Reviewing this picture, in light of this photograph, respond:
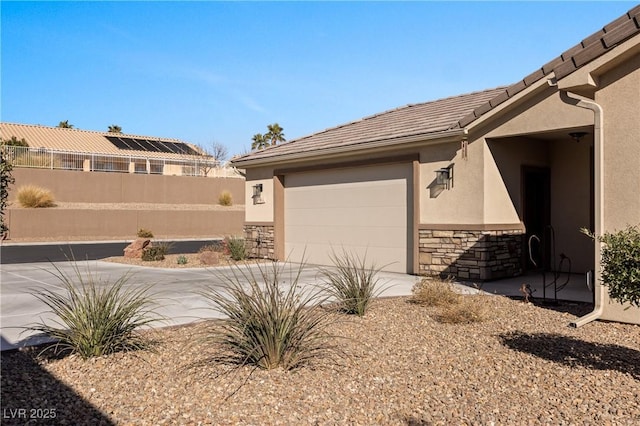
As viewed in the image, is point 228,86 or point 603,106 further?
point 228,86

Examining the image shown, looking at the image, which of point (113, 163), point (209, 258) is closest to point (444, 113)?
point (209, 258)

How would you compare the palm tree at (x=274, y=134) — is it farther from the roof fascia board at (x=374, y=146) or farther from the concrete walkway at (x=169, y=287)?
the concrete walkway at (x=169, y=287)

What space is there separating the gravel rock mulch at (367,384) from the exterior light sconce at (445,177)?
5389 mm

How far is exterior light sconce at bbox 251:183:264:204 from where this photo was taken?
1703cm

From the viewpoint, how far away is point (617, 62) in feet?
24.7

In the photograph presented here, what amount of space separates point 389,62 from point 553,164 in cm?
539

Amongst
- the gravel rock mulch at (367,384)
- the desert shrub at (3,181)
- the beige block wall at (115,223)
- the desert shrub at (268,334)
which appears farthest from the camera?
the beige block wall at (115,223)

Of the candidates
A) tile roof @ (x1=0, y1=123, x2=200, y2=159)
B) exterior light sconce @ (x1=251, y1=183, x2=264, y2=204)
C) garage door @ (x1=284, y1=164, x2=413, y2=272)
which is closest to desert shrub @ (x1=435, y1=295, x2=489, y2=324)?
garage door @ (x1=284, y1=164, x2=413, y2=272)

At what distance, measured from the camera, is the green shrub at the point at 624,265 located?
4891mm

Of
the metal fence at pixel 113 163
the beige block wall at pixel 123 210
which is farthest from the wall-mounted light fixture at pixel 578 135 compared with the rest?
the beige block wall at pixel 123 210

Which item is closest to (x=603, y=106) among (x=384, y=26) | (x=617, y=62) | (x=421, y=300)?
(x=617, y=62)

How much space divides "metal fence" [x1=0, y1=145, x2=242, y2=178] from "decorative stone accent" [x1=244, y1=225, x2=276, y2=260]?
14.3m

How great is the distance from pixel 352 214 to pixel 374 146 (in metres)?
2.12

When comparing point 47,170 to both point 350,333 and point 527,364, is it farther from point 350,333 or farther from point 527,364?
point 527,364
